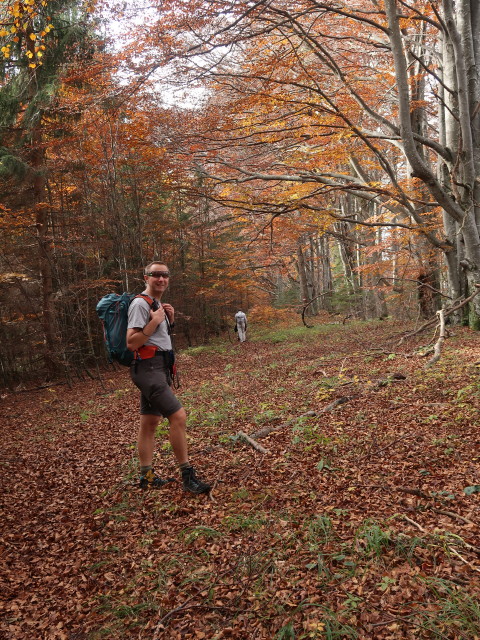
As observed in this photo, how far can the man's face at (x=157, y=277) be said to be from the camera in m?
4.01

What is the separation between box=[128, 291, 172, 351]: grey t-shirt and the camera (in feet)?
12.5

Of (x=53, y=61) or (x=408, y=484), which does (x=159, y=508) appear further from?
(x=53, y=61)

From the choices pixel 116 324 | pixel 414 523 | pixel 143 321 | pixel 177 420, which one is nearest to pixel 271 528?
pixel 414 523

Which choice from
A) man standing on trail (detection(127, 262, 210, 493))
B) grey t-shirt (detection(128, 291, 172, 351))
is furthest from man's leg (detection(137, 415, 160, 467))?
grey t-shirt (detection(128, 291, 172, 351))

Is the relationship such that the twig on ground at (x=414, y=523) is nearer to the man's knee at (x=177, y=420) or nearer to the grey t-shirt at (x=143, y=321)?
the man's knee at (x=177, y=420)

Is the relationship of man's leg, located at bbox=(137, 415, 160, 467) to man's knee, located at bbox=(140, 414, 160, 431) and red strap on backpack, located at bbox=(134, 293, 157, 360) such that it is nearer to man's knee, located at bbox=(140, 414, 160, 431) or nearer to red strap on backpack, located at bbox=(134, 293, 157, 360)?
man's knee, located at bbox=(140, 414, 160, 431)

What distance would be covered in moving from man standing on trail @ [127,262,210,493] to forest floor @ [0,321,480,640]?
0.23 meters

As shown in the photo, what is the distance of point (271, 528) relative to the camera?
10.0 ft

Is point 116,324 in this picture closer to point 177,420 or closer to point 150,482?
point 177,420

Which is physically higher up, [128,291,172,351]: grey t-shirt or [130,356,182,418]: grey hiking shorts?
[128,291,172,351]: grey t-shirt

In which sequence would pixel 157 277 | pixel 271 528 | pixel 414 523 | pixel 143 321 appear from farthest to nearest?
pixel 157 277 → pixel 143 321 → pixel 271 528 → pixel 414 523

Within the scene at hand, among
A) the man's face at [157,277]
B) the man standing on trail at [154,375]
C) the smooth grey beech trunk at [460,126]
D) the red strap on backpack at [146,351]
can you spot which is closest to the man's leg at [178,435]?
the man standing on trail at [154,375]

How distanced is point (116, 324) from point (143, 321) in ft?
1.06

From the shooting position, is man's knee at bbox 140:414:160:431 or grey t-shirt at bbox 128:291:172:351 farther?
man's knee at bbox 140:414:160:431
